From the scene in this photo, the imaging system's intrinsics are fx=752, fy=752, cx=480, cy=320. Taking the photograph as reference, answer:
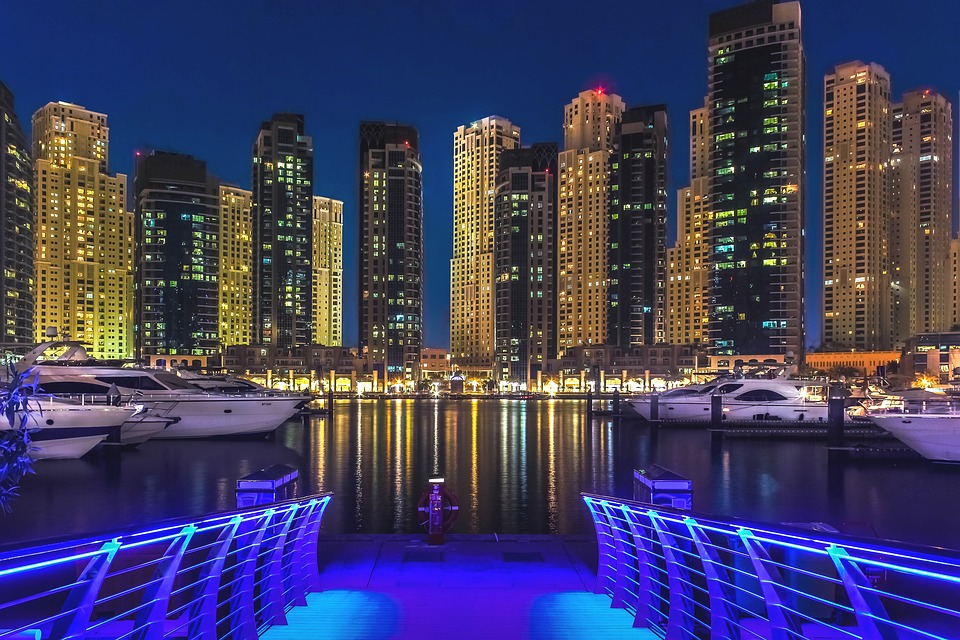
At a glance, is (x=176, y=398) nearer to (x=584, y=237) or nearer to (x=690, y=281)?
(x=584, y=237)

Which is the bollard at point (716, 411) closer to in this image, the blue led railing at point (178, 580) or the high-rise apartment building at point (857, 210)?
the blue led railing at point (178, 580)

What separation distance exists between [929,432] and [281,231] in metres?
153

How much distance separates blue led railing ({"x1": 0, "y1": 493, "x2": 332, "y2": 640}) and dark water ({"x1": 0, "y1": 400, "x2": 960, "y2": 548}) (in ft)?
11.2

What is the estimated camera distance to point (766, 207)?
129 m

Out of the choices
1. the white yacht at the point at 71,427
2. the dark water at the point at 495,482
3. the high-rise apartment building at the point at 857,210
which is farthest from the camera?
the high-rise apartment building at the point at 857,210

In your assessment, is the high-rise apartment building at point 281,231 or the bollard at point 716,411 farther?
the high-rise apartment building at point 281,231

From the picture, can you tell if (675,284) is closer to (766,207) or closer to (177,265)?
(766,207)

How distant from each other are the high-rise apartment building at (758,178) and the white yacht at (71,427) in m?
120

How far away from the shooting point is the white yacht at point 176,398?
36.0m

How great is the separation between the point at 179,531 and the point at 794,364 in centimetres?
13723

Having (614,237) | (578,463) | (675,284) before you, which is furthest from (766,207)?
(578,463)

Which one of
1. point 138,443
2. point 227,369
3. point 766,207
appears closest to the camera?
point 138,443

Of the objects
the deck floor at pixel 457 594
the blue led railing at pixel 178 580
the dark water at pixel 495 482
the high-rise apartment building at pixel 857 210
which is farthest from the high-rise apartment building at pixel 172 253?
the blue led railing at pixel 178 580

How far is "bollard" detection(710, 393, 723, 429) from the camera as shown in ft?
151
